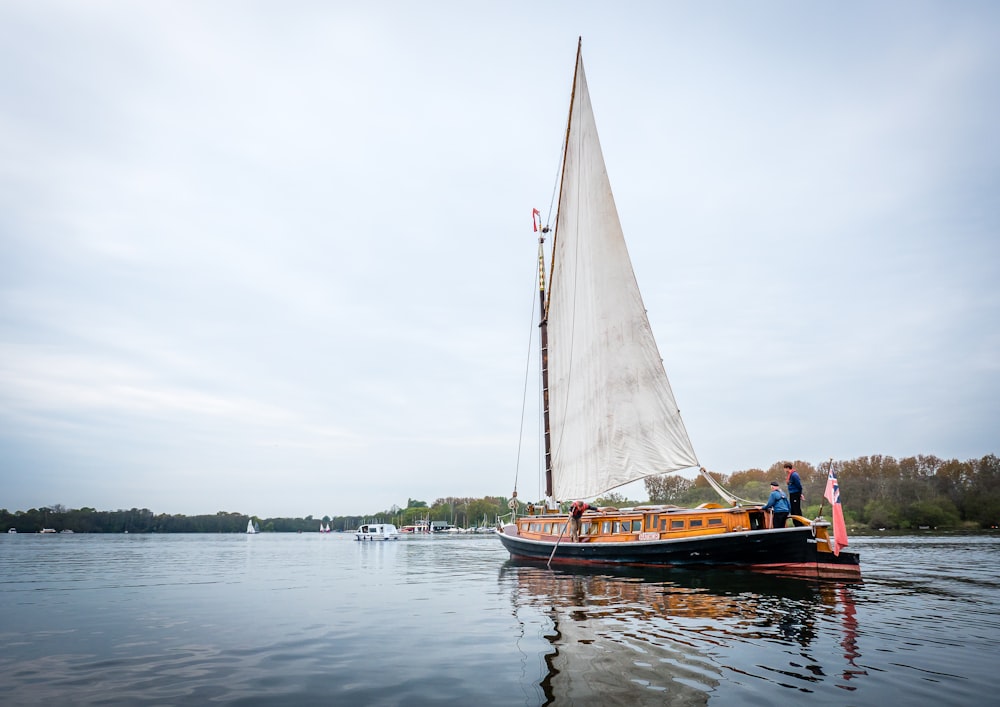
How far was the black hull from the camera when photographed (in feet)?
77.7

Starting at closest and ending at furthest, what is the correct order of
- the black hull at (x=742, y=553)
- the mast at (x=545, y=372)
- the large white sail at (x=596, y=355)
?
the black hull at (x=742, y=553) → the large white sail at (x=596, y=355) → the mast at (x=545, y=372)

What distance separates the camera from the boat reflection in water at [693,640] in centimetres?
888

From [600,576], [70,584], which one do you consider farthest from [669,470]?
[70,584]

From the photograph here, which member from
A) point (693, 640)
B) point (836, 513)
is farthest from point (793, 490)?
point (693, 640)

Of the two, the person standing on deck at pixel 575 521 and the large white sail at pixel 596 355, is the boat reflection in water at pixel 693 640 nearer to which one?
the large white sail at pixel 596 355

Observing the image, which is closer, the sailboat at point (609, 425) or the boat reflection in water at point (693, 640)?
the boat reflection in water at point (693, 640)

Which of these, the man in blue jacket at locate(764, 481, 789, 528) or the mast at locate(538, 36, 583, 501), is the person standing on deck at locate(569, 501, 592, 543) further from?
the man in blue jacket at locate(764, 481, 789, 528)

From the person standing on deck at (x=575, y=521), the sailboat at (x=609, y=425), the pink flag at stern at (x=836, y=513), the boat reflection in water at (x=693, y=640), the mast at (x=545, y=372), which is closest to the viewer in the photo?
the boat reflection in water at (x=693, y=640)

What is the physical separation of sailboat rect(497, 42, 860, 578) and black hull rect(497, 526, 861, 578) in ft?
0.15

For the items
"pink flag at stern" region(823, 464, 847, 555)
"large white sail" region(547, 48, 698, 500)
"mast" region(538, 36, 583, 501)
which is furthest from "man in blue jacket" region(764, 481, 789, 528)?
"mast" region(538, 36, 583, 501)

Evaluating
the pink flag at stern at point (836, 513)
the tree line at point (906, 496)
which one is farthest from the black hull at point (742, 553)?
the tree line at point (906, 496)

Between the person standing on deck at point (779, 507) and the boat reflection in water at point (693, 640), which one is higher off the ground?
the person standing on deck at point (779, 507)

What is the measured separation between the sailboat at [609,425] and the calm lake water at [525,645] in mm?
2130

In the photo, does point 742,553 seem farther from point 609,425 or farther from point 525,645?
point 525,645
